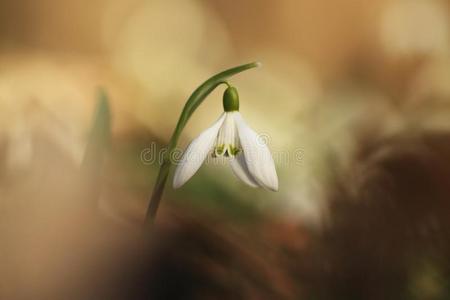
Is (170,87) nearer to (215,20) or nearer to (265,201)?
(215,20)

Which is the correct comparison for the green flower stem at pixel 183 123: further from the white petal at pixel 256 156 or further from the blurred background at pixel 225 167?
the white petal at pixel 256 156

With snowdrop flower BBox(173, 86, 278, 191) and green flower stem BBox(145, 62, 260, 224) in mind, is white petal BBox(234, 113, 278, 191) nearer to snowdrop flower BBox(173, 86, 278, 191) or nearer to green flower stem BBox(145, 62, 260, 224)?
snowdrop flower BBox(173, 86, 278, 191)

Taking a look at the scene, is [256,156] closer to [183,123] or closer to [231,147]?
[231,147]

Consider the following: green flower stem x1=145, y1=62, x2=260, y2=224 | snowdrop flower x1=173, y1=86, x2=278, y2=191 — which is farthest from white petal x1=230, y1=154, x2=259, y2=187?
green flower stem x1=145, y1=62, x2=260, y2=224

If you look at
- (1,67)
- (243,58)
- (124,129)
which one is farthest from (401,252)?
(1,67)

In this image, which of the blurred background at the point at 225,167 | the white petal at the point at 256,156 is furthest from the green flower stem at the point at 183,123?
the white petal at the point at 256,156

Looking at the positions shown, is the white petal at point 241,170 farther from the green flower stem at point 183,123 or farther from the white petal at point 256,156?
the green flower stem at point 183,123
